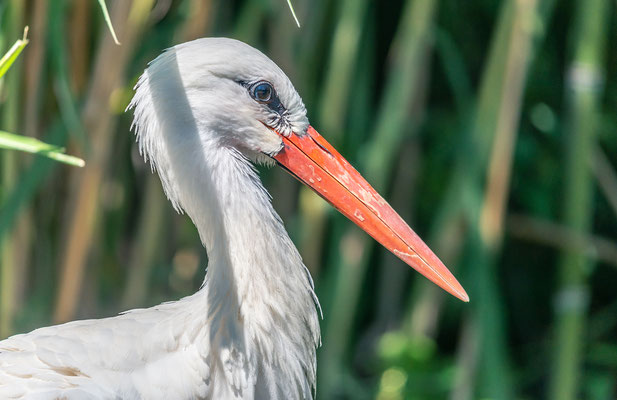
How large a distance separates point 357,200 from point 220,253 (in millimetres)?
235

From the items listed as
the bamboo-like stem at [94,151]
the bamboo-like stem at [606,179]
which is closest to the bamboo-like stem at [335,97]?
the bamboo-like stem at [94,151]

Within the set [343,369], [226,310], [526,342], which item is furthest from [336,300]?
[226,310]

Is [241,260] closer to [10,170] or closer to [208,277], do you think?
[208,277]

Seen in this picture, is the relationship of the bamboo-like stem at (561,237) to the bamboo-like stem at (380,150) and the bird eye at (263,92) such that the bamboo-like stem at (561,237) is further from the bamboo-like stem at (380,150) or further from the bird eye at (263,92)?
the bird eye at (263,92)

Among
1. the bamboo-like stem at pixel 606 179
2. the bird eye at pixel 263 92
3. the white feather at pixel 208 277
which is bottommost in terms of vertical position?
the white feather at pixel 208 277

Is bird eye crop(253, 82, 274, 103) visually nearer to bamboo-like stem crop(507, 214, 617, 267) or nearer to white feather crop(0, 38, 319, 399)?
white feather crop(0, 38, 319, 399)

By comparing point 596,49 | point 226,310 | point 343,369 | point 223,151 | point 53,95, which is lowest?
point 343,369

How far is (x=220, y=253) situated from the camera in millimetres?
1227

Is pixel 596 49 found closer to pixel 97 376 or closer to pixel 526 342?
pixel 526 342

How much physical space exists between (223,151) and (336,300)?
0.93 meters

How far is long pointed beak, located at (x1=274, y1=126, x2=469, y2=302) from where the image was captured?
1.30m

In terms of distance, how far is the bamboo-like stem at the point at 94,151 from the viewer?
64.4 inches

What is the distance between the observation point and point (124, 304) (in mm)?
2049

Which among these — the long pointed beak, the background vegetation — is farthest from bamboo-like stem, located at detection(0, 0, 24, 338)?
the long pointed beak
